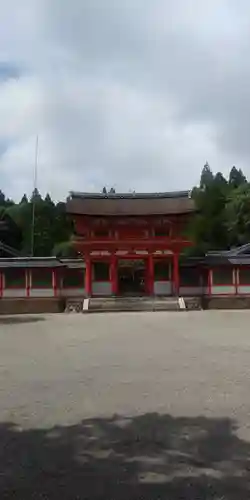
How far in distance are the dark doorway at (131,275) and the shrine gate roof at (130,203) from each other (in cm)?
420

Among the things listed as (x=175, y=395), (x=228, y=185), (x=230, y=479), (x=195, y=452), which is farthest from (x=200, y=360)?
(x=228, y=185)

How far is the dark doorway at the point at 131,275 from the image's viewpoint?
35.0m

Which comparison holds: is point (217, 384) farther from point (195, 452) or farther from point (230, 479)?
point (230, 479)

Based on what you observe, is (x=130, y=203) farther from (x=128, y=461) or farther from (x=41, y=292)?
(x=128, y=461)

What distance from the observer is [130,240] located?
1202 inches

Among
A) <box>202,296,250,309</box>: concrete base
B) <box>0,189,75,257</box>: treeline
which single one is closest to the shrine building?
<box>202,296,250,309</box>: concrete base

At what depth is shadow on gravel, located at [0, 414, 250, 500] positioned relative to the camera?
A: 4082 millimetres

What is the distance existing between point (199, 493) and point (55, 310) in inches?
1028

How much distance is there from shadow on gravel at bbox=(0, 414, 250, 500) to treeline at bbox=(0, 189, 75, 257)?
4887cm

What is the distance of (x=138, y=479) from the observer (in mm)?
4324

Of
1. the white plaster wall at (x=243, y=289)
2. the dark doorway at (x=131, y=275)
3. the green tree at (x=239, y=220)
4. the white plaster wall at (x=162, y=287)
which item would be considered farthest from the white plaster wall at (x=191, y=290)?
the green tree at (x=239, y=220)

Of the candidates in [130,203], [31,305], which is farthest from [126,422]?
[130,203]

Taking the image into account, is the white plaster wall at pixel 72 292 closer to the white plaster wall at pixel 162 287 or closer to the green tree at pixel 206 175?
the white plaster wall at pixel 162 287

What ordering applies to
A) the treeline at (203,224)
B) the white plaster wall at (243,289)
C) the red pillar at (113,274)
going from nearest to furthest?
the white plaster wall at (243,289) < the red pillar at (113,274) < the treeline at (203,224)
